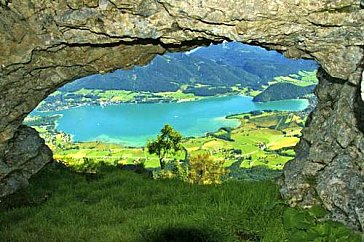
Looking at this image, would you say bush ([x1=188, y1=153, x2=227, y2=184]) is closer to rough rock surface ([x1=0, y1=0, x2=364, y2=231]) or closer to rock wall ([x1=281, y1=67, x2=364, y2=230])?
rock wall ([x1=281, y1=67, x2=364, y2=230])

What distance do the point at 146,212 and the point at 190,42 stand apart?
584 centimetres

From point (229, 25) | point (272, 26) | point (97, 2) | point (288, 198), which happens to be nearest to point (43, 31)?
point (97, 2)

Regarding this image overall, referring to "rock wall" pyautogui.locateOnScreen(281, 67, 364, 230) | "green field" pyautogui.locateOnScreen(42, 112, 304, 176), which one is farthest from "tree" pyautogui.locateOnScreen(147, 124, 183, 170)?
"green field" pyautogui.locateOnScreen(42, 112, 304, 176)

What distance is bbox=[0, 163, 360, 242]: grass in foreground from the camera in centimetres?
1262

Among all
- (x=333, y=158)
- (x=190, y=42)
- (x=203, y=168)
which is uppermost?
(x=190, y=42)

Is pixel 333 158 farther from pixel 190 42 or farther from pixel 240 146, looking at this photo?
pixel 240 146

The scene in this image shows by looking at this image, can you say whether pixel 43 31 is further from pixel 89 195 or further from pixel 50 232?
pixel 89 195

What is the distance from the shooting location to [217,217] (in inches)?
532

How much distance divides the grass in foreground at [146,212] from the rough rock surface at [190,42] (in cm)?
177

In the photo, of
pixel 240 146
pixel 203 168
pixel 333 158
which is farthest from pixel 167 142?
pixel 240 146

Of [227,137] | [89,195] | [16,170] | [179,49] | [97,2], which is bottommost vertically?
[227,137]

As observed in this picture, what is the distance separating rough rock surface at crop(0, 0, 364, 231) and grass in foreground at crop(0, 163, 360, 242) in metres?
1.77

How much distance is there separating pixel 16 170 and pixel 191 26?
30.2 feet

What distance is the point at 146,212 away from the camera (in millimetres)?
14523
